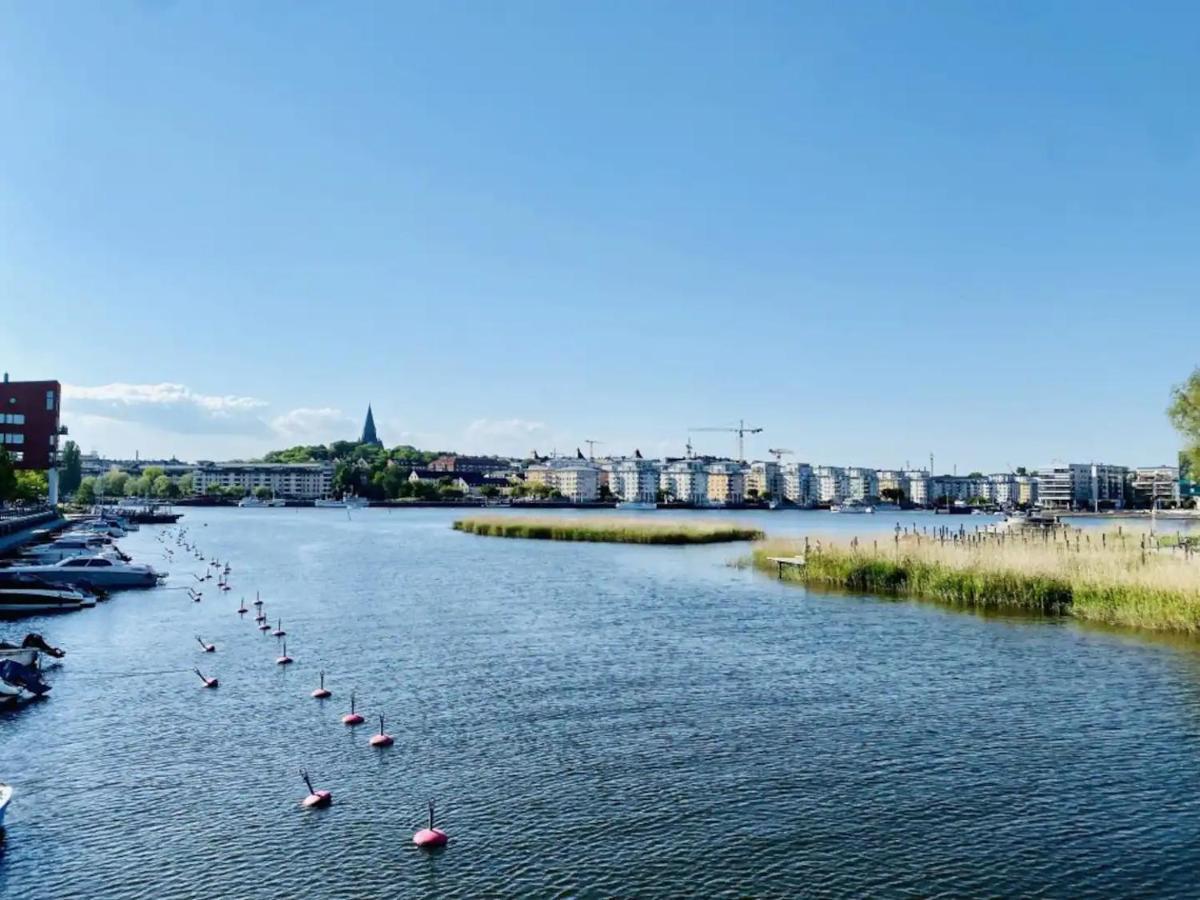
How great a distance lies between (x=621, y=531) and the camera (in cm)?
11012

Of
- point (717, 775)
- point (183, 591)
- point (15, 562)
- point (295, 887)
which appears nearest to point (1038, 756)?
point (717, 775)

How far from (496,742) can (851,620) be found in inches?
990

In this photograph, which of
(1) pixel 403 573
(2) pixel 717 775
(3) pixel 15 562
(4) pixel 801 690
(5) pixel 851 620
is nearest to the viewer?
(2) pixel 717 775

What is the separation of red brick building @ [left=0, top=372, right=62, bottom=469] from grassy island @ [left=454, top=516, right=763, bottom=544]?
54.9 metres

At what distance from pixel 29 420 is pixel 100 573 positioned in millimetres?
68744

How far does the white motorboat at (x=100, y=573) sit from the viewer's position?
188 ft

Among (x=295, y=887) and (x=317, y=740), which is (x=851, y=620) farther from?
(x=295, y=887)

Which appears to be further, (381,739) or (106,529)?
(106,529)

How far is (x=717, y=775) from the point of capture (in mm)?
22203

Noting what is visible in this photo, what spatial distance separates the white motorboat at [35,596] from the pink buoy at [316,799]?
35915 mm

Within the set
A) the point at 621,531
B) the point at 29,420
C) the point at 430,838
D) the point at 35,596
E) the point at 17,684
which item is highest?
the point at 29,420

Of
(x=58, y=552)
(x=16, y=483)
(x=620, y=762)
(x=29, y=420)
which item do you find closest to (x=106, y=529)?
(x=16, y=483)

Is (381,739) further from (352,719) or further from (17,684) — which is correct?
(17,684)

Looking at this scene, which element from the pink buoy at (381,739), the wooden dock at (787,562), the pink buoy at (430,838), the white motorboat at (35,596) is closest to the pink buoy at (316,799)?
the pink buoy at (430,838)
